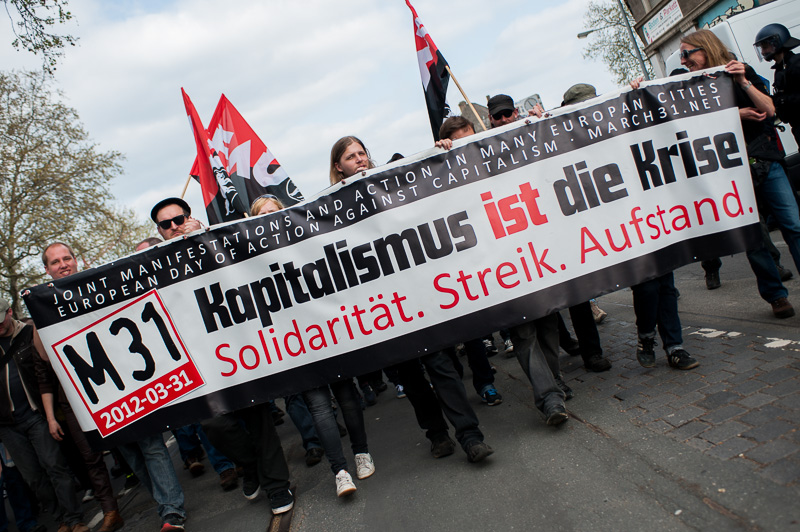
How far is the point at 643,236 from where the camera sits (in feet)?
14.3

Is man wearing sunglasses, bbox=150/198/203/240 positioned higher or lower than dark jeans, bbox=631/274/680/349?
higher

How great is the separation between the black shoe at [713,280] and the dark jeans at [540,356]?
3.17 metres

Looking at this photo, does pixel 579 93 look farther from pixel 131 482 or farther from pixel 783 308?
pixel 131 482

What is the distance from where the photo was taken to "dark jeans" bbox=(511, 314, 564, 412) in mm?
4059

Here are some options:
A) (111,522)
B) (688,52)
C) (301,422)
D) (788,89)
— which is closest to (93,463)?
(111,522)

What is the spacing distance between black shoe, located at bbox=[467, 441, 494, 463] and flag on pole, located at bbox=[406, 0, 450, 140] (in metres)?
3.62

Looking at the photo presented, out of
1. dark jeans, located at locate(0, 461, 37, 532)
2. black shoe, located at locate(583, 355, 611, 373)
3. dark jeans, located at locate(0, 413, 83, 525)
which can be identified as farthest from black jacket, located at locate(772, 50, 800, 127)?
dark jeans, located at locate(0, 461, 37, 532)

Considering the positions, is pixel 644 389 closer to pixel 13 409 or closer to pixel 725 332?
pixel 725 332

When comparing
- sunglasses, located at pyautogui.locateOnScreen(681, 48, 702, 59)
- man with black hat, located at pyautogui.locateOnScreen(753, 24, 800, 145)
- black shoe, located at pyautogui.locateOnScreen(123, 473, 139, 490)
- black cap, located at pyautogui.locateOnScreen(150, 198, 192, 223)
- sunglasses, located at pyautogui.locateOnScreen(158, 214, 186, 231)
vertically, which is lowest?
black shoe, located at pyautogui.locateOnScreen(123, 473, 139, 490)

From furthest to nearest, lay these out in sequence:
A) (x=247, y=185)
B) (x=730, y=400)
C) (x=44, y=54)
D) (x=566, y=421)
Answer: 1. (x=44, y=54)
2. (x=247, y=185)
3. (x=566, y=421)
4. (x=730, y=400)

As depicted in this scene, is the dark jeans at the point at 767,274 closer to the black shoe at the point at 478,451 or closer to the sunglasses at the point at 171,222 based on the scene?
the black shoe at the point at 478,451

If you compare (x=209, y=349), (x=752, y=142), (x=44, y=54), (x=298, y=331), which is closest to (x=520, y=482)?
(x=298, y=331)

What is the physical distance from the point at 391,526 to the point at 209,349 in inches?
71.6

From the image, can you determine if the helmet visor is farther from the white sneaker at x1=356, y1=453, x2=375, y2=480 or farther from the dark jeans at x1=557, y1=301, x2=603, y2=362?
the white sneaker at x1=356, y1=453, x2=375, y2=480
